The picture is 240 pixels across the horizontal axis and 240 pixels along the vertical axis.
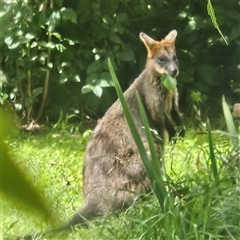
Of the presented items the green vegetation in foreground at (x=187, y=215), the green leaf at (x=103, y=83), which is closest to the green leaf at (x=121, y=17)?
the green leaf at (x=103, y=83)

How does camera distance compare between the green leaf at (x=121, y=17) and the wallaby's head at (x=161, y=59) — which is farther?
the green leaf at (x=121, y=17)

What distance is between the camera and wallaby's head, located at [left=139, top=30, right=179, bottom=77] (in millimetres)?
4152

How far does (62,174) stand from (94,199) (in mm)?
877

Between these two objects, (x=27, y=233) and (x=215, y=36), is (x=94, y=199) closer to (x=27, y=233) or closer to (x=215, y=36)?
(x=27, y=233)

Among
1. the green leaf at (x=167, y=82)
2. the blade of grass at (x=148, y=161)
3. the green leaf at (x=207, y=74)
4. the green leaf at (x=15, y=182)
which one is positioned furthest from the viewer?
the green leaf at (x=207, y=74)

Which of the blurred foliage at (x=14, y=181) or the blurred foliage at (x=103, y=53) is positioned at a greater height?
the blurred foliage at (x=14, y=181)

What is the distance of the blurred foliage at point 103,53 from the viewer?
521 cm

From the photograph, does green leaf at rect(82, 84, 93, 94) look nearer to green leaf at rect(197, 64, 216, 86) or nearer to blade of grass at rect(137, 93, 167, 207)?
green leaf at rect(197, 64, 216, 86)

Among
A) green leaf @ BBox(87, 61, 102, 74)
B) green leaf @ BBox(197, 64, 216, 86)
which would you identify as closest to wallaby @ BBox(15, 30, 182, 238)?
green leaf @ BBox(87, 61, 102, 74)

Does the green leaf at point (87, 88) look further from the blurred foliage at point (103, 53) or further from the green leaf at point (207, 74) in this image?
the green leaf at point (207, 74)

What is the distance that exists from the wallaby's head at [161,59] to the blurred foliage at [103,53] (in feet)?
2.87

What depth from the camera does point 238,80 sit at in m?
5.70

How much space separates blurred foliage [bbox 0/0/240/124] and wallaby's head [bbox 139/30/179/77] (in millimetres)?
875

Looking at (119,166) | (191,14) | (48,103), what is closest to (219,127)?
(191,14)
